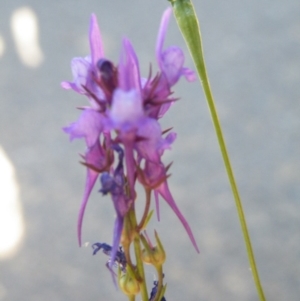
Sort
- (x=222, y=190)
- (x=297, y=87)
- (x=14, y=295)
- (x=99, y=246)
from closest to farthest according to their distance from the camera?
(x=99, y=246)
(x=14, y=295)
(x=222, y=190)
(x=297, y=87)

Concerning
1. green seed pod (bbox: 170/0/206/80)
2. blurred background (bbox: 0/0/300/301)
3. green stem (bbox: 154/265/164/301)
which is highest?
blurred background (bbox: 0/0/300/301)

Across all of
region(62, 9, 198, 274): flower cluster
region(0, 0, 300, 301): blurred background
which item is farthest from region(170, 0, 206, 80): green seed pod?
region(0, 0, 300, 301): blurred background

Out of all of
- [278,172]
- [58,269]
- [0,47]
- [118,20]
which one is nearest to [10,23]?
[0,47]

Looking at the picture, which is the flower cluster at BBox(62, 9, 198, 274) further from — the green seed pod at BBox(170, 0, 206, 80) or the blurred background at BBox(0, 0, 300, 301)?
the blurred background at BBox(0, 0, 300, 301)

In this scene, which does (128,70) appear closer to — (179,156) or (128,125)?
(128,125)

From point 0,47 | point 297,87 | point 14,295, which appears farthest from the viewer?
point 0,47

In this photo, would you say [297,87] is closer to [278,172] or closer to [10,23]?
[278,172]

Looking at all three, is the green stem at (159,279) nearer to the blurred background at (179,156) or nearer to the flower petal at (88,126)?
the flower petal at (88,126)
